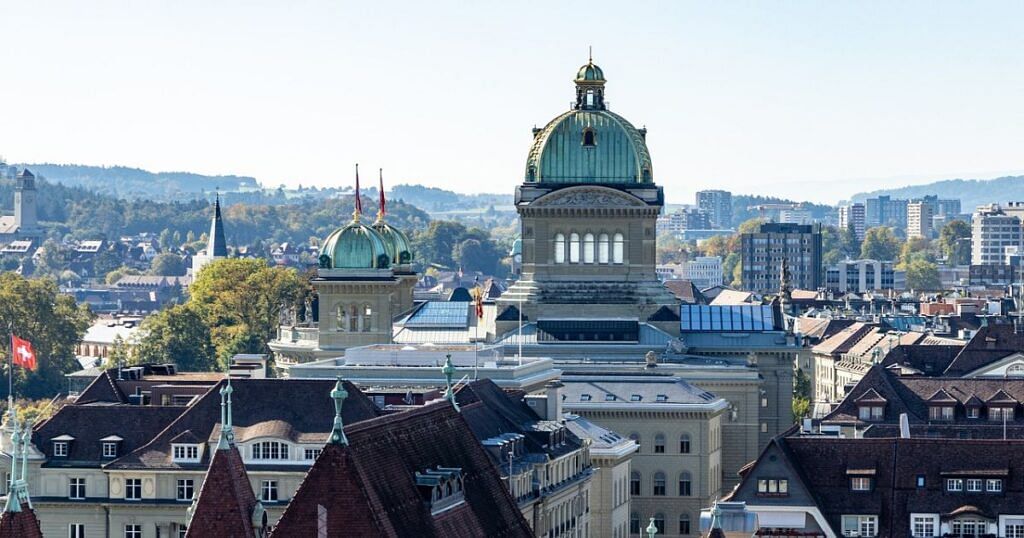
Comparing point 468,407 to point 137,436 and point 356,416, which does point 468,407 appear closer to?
point 356,416

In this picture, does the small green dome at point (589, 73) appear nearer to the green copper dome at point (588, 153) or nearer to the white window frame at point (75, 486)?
the green copper dome at point (588, 153)

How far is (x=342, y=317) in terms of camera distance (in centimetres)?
18050

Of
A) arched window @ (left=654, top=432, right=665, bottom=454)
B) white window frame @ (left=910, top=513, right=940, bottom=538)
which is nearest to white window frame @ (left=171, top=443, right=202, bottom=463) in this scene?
white window frame @ (left=910, top=513, right=940, bottom=538)

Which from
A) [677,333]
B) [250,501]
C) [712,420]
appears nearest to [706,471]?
[712,420]

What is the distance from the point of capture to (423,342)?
179125 mm

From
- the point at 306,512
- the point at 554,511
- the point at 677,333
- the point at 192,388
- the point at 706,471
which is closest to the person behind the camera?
the point at 306,512

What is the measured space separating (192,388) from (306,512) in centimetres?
7491

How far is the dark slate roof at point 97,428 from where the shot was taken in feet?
399

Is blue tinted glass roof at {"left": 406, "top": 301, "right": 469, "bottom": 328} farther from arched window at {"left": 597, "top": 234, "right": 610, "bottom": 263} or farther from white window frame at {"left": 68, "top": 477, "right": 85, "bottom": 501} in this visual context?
white window frame at {"left": 68, "top": 477, "right": 85, "bottom": 501}

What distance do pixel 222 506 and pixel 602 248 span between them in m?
107

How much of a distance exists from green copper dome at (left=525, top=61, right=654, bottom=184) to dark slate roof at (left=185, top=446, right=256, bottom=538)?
350 feet

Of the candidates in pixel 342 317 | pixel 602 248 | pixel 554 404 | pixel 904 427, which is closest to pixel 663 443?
pixel 602 248

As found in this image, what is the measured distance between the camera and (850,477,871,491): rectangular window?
11269cm

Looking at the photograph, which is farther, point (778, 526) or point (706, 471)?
point (706, 471)
